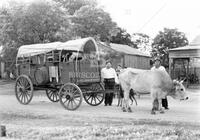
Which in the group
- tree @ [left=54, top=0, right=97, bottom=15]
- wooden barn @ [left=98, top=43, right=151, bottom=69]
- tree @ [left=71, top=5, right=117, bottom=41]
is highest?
tree @ [left=54, top=0, right=97, bottom=15]

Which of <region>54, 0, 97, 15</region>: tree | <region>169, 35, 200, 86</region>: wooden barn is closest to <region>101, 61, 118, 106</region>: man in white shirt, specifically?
<region>169, 35, 200, 86</region>: wooden barn

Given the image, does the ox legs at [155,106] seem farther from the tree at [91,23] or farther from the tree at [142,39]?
the tree at [91,23]

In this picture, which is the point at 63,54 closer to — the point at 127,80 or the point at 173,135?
the point at 127,80

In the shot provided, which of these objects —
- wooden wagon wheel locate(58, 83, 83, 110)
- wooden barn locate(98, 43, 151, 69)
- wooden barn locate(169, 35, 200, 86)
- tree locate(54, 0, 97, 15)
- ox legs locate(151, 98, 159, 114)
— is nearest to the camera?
ox legs locate(151, 98, 159, 114)

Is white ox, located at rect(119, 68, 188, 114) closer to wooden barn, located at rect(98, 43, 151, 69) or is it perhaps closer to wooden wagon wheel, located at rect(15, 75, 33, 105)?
wooden wagon wheel, located at rect(15, 75, 33, 105)

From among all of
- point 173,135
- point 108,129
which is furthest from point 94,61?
point 173,135

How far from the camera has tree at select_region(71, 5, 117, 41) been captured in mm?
19609

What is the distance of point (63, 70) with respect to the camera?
456 inches

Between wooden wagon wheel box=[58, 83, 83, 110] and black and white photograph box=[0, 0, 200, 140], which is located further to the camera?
wooden wagon wheel box=[58, 83, 83, 110]

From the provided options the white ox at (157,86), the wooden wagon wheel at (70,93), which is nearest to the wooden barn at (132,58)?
the wooden wagon wheel at (70,93)

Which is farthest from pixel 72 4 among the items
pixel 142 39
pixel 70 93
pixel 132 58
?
pixel 132 58

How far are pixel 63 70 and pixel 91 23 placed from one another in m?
9.02

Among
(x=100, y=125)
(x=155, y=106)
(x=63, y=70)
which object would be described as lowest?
(x=100, y=125)

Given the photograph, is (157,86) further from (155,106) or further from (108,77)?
(108,77)
